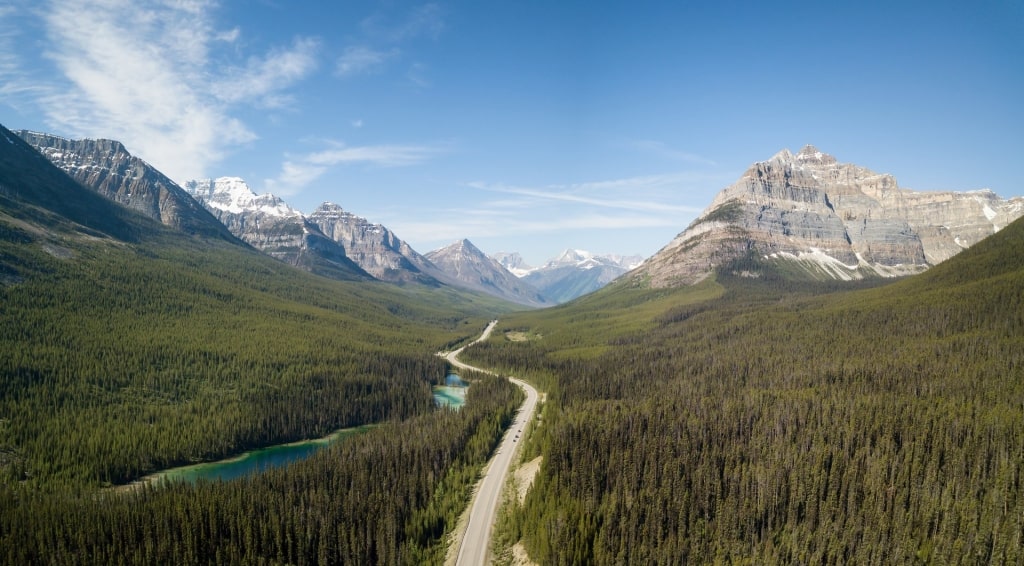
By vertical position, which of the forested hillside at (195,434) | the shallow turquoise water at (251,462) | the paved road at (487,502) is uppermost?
the forested hillside at (195,434)

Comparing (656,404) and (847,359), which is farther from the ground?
(847,359)

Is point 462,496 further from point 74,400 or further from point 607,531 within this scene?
point 74,400

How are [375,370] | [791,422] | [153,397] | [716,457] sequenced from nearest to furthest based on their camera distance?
[716,457] → [791,422] → [153,397] → [375,370]

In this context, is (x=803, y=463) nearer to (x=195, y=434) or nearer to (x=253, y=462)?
(x=253, y=462)

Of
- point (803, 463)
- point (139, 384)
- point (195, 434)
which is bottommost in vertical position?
point (195, 434)

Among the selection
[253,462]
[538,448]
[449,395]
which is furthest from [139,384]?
[538,448]

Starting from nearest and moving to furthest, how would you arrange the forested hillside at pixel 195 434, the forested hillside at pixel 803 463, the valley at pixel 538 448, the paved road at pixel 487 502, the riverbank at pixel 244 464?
the forested hillside at pixel 803 463 → the valley at pixel 538 448 → the forested hillside at pixel 195 434 → the paved road at pixel 487 502 → the riverbank at pixel 244 464

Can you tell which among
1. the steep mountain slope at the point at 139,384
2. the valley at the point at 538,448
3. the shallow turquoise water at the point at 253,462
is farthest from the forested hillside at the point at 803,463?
the steep mountain slope at the point at 139,384

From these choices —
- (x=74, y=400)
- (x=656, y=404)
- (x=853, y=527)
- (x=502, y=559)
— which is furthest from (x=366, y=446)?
(x=853, y=527)

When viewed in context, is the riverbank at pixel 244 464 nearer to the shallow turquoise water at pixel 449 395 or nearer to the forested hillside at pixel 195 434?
the forested hillside at pixel 195 434
